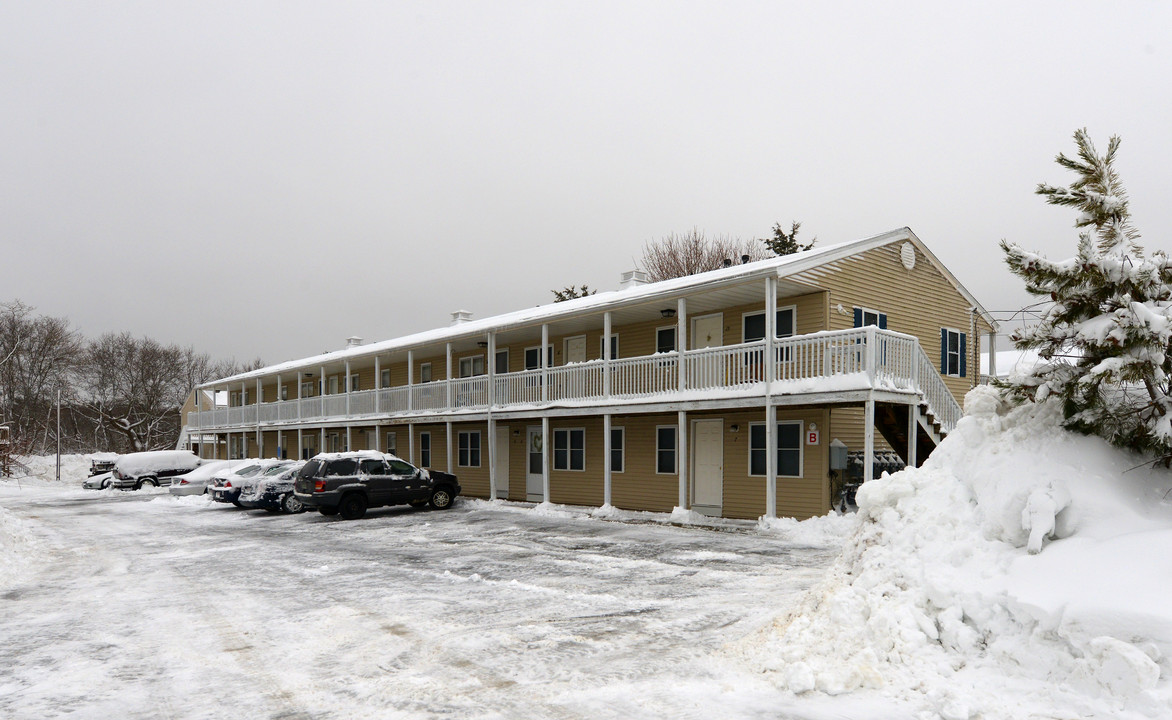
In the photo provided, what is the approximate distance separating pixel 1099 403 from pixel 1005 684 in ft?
10.3

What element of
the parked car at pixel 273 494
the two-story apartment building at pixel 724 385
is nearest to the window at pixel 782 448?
the two-story apartment building at pixel 724 385

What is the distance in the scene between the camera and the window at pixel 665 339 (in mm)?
21391

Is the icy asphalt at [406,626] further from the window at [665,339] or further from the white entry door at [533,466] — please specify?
the white entry door at [533,466]

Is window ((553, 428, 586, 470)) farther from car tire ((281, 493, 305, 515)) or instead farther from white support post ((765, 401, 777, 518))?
white support post ((765, 401, 777, 518))

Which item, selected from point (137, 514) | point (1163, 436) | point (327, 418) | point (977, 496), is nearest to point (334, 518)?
point (137, 514)

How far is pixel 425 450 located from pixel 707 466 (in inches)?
561

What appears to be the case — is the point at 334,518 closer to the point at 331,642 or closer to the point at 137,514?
the point at 137,514

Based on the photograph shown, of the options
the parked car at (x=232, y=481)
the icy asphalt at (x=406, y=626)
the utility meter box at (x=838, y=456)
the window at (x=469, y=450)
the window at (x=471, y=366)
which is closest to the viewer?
the icy asphalt at (x=406, y=626)

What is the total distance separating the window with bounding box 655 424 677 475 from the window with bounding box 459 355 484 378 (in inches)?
374

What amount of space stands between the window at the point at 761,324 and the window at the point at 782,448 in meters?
2.14

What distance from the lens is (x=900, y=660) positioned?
600 cm

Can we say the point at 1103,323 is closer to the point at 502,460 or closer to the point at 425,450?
the point at 502,460

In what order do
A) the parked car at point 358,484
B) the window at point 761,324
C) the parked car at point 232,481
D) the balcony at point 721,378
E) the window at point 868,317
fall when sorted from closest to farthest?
the balcony at point 721,378
the window at point 761,324
the window at point 868,317
the parked car at point 358,484
the parked car at point 232,481

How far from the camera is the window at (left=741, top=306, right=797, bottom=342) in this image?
1892 cm
